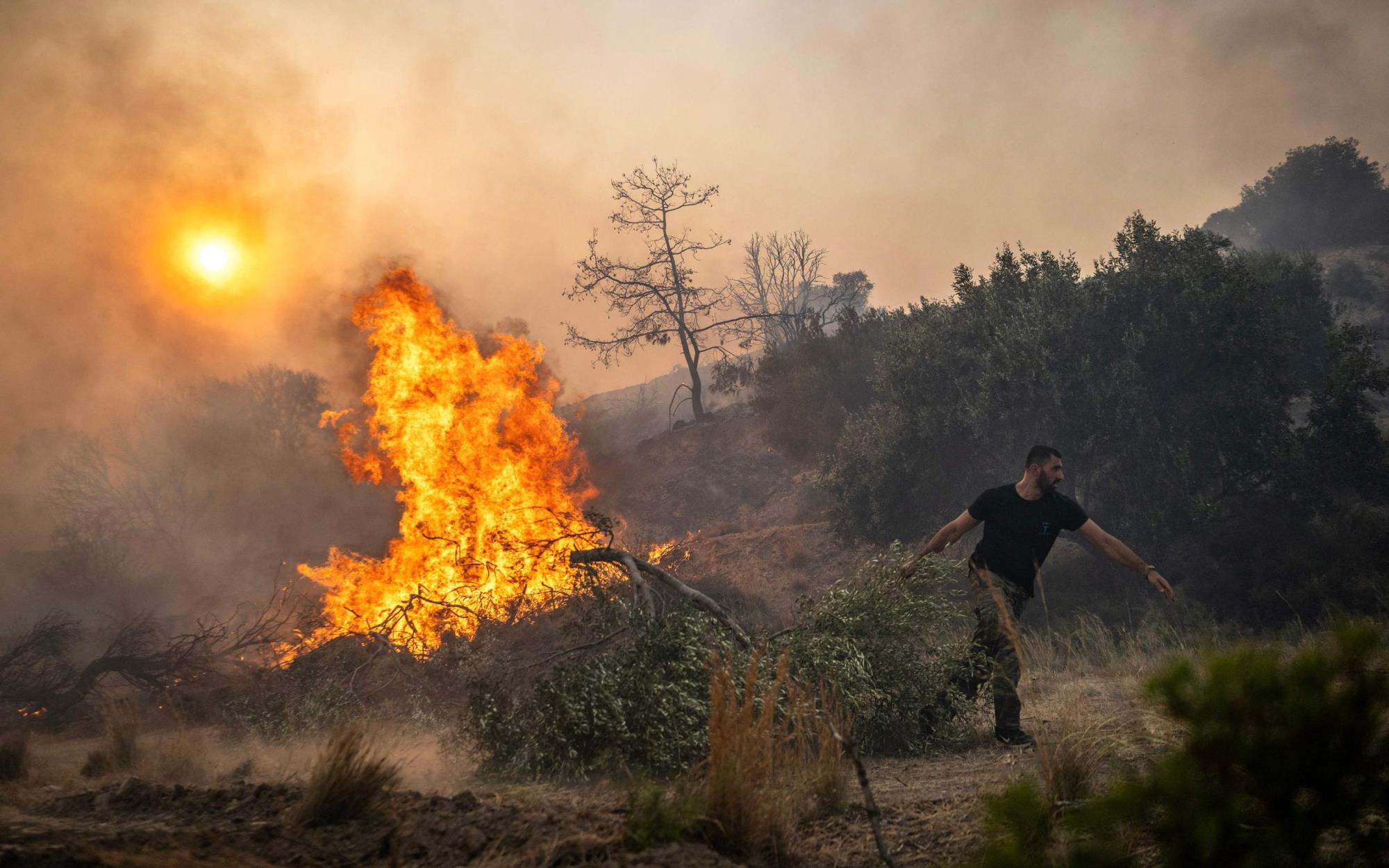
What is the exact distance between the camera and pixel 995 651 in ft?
22.1

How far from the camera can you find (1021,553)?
6570mm

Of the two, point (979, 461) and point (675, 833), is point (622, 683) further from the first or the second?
point (979, 461)

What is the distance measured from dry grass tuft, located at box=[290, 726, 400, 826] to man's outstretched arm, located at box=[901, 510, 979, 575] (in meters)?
4.79

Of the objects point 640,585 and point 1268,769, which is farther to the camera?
point 640,585

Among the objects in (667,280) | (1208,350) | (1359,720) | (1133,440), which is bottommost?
(1359,720)

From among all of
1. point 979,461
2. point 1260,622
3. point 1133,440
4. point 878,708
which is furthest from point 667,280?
point 878,708

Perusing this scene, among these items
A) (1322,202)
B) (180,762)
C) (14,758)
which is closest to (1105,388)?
(180,762)

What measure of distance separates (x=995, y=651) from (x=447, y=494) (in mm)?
8306

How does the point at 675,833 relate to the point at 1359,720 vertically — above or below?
below

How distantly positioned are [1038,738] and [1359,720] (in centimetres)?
268

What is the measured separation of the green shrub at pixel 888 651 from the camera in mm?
7156

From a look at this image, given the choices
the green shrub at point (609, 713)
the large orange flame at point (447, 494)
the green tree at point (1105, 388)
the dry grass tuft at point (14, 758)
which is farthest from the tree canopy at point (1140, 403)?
the dry grass tuft at point (14, 758)

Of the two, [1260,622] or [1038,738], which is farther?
[1260,622]

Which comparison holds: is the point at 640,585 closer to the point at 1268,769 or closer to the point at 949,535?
the point at 949,535
